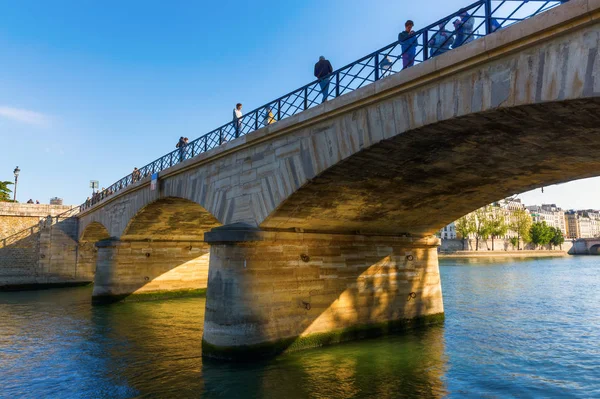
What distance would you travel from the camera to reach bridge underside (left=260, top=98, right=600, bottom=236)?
763 centimetres

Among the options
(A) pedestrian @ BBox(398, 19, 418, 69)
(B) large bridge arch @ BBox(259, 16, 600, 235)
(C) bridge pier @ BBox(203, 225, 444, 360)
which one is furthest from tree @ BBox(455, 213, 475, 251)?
(A) pedestrian @ BBox(398, 19, 418, 69)

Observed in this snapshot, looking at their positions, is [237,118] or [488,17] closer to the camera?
[488,17]

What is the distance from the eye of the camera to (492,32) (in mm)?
6926

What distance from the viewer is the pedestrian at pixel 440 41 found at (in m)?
7.89

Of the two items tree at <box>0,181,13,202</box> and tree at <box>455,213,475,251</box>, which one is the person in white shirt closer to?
tree at <box>0,181,13,202</box>

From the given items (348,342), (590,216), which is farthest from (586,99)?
(590,216)

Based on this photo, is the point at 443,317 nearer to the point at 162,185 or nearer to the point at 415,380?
the point at 415,380

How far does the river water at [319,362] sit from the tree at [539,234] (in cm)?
9430

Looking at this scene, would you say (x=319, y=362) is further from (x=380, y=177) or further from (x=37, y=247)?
(x=37, y=247)

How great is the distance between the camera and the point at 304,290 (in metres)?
13.3

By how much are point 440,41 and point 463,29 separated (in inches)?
25.6

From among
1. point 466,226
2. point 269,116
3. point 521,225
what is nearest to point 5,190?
point 269,116

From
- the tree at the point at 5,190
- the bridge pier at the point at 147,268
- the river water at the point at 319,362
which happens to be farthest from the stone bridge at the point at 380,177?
the tree at the point at 5,190

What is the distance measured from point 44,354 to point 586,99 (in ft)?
48.2
